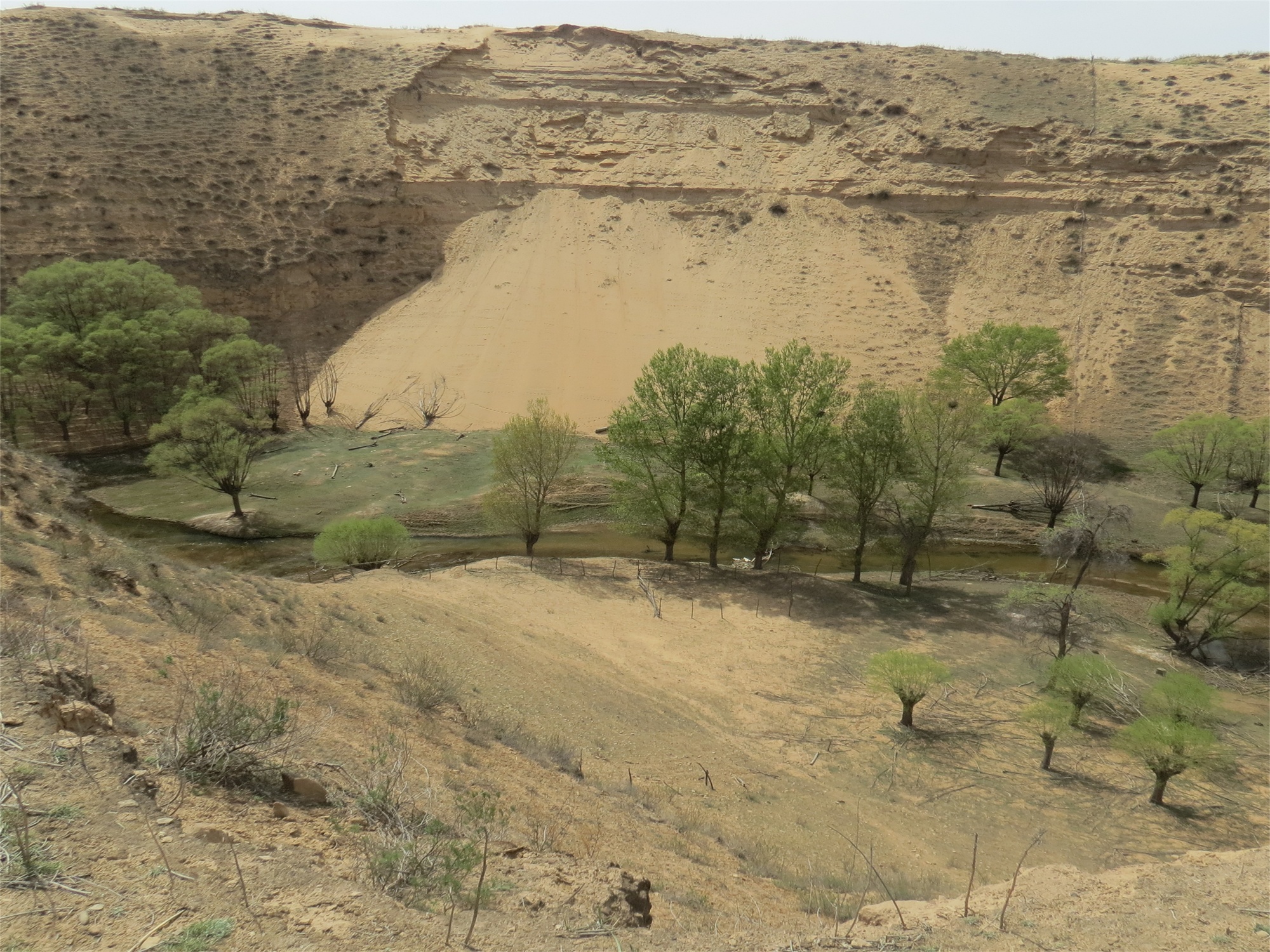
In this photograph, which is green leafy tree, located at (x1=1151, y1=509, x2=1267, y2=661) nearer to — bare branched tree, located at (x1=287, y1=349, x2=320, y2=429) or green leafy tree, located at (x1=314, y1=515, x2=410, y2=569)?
green leafy tree, located at (x1=314, y1=515, x2=410, y2=569)

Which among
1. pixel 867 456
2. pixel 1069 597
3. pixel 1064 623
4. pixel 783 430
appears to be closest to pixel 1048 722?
pixel 1064 623

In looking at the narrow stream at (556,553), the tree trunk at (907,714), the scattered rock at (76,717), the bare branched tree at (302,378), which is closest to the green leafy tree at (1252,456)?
the narrow stream at (556,553)

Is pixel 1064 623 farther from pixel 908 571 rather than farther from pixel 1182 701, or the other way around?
pixel 908 571

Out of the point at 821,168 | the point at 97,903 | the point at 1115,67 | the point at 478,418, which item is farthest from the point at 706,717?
the point at 1115,67

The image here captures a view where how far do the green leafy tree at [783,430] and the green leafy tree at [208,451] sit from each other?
19.4 metres

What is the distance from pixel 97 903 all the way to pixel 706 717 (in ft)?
41.4

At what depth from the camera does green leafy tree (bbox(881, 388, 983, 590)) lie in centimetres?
2445

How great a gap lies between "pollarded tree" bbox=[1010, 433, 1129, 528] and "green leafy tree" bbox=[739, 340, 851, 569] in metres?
12.4

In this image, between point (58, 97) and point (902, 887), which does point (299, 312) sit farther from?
point (902, 887)

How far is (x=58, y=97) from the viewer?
1785 inches

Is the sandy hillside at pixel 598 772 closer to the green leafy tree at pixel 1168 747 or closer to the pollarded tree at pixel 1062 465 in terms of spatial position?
the green leafy tree at pixel 1168 747

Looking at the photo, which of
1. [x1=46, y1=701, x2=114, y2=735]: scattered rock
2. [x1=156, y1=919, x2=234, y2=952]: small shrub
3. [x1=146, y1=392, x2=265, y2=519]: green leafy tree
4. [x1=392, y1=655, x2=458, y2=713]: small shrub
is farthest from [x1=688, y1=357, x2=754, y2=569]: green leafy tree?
[x1=156, y1=919, x2=234, y2=952]: small shrub

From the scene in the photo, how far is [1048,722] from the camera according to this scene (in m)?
15.0

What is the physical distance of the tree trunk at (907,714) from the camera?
16094mm
